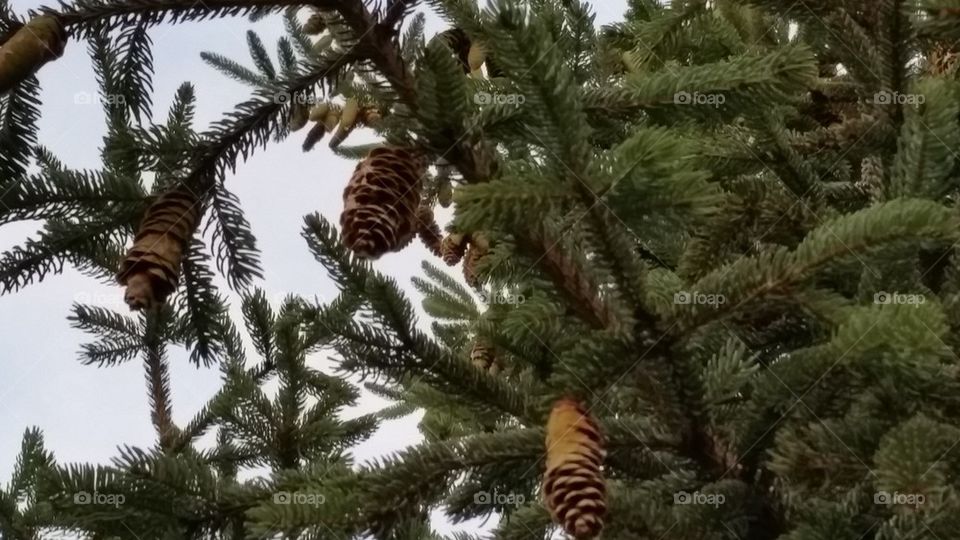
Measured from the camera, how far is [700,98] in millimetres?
986

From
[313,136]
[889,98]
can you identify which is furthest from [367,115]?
[889,98]

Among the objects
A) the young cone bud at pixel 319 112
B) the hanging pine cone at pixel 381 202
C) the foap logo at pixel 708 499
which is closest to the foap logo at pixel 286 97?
the hanging pine cone at pixel 381 202

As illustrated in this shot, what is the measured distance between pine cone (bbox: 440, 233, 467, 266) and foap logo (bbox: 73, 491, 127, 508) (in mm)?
817

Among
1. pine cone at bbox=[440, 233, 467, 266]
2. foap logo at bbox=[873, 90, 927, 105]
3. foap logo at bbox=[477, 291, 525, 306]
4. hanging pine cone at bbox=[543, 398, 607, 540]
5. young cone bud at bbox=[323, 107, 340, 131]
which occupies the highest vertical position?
young cone bud at bbox=[323, 107, 340, 131]

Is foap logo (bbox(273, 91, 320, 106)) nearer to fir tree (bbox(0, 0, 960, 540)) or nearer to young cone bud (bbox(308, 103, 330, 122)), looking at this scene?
fir tree (bbox(0, 0, 960, 540))

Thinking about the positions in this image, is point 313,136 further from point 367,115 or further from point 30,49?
point 30,49

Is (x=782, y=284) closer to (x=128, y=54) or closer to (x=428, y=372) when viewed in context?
(x=428, y=372)

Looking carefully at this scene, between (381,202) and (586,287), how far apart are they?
26cm

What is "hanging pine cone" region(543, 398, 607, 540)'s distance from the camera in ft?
2.43

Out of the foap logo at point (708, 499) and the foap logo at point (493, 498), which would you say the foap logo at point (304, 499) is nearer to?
the foap logo at point (493, 498)

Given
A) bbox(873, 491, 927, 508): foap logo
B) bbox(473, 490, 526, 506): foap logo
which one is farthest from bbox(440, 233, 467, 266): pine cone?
bbox(873, 491, 927, 508): foap logo

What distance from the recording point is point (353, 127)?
2705 mm

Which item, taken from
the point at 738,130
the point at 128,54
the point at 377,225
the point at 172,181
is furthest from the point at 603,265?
the point at 738,130

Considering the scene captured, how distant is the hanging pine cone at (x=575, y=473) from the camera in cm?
74
